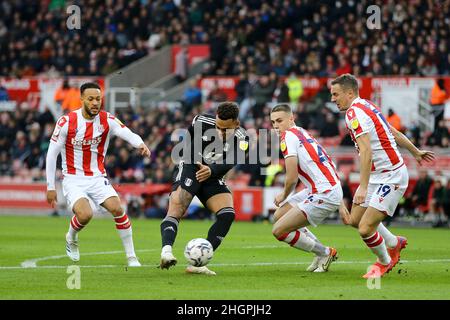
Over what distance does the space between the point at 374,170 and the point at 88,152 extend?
3837 mm

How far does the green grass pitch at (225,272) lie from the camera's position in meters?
9.94

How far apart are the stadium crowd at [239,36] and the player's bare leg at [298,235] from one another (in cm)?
1816

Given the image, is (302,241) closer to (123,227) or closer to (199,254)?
(199,254)

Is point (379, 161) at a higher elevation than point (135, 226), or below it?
higher

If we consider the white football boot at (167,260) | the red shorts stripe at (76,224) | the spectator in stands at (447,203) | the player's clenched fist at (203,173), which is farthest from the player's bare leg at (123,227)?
Answer: the spectator in stands at (447,203)

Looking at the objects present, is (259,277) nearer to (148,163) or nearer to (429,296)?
(429,296)

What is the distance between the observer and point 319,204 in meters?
12.3

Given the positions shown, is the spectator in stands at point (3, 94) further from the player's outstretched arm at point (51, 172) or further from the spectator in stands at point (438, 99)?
the player's outstretched arm at point (51, 172)

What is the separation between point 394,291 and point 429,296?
1.79ft

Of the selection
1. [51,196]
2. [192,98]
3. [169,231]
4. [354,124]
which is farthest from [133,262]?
[192,98]

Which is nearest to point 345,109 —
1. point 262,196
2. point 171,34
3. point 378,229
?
point 378,229

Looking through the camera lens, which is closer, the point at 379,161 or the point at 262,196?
the point at 379,161

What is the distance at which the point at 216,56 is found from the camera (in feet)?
110

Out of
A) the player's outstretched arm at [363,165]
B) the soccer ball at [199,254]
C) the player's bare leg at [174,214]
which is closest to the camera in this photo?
the player's outstretched arm at [363,165]
